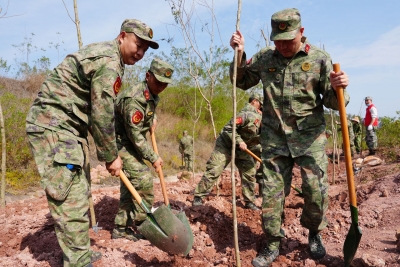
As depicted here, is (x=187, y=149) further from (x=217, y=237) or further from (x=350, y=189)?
(x=350, y=189)

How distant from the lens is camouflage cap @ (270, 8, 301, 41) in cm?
277

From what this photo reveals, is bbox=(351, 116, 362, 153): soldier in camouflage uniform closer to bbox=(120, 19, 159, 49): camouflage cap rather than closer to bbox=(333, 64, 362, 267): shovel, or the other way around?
bbox=(333, 64, 362, 267): shovel

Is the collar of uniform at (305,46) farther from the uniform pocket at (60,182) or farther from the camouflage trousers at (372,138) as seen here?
the camouflage trousers at (372,138)

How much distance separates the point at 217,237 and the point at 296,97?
1.95m

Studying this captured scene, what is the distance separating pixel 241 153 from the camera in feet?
18.4

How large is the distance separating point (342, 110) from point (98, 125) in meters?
1.88

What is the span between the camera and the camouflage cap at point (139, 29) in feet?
9.21

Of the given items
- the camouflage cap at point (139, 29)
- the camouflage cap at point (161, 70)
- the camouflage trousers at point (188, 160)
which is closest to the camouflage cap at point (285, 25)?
the camouflage cap at point (139, 29)

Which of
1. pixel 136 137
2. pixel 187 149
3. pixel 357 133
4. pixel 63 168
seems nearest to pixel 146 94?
pixel 136 137

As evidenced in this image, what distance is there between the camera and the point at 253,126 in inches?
207

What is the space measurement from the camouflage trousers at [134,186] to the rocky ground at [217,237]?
268 mm

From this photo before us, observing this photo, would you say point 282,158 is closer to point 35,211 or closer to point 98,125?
point 98,125

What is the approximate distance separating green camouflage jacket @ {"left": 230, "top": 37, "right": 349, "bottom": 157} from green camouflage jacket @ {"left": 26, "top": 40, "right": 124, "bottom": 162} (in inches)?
44.2

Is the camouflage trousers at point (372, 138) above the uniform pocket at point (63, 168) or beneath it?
beneath
